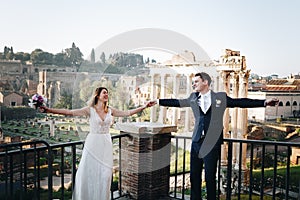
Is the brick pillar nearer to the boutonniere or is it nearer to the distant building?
the boutonniere

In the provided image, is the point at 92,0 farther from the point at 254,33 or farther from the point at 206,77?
the point at 254,33

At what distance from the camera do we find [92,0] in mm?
7914

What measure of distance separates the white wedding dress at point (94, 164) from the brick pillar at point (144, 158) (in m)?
0.70

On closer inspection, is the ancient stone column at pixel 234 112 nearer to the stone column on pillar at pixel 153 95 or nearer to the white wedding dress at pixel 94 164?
the stone column on pillar at pixel 153 95

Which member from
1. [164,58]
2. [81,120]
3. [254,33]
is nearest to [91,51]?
[81,120]

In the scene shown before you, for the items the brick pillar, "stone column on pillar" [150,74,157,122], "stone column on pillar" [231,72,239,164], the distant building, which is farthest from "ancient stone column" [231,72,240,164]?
the brick pillar

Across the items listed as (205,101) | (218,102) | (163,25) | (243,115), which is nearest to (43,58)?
(163,25)

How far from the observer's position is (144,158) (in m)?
3.79

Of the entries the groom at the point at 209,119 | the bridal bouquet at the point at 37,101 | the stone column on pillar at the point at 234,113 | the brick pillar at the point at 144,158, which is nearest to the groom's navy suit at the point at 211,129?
the groom at the point at 209,119

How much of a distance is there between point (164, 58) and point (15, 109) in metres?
5.05

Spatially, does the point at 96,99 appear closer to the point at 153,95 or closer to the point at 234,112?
the point at 153,95

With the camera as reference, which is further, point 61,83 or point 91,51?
point 61,83

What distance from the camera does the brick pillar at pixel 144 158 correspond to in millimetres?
3752

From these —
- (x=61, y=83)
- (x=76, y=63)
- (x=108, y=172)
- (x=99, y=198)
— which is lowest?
(x=99, y=198)
